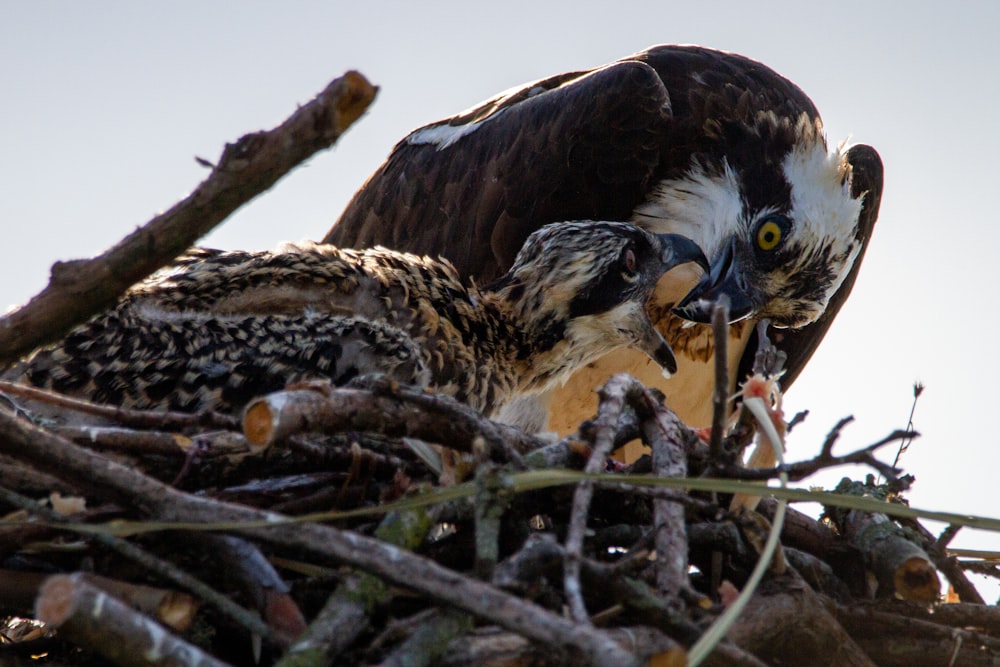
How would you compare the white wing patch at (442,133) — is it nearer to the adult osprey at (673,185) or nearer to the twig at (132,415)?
the adult osprey at (673,185)

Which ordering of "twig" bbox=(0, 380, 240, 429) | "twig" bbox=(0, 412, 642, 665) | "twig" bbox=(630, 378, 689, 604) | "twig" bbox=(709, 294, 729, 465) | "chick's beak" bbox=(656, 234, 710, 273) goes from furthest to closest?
"chick's beak" bbox=(656, 234, 710, 273) → "twig" bbox=(0, 380, 240, 429) → "twig" bbox=(709, 294, 729, 465) → "twig" bbox=(630, 378, 689, 604) → "twig" bbox=(0, 412, 642, 665)

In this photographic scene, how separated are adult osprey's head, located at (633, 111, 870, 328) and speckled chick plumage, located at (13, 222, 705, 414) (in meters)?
0.52

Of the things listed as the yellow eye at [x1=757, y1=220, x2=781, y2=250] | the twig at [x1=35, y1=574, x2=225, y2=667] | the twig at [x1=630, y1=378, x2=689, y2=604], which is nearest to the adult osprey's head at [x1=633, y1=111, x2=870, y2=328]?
the yellow eye at [x1=757, y1=220, x2=781, y2=250]

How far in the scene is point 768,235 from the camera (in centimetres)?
545

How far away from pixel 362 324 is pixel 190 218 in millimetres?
1317

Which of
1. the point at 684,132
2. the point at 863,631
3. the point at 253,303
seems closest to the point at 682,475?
the point at 863,631

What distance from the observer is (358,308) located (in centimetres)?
400

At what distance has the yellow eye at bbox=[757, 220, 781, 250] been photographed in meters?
5.44

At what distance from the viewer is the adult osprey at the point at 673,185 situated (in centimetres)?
530

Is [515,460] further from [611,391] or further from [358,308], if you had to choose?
[358,308]

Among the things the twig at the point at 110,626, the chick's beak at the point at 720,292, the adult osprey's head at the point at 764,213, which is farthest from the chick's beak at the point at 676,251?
the twig at the point at 110,626

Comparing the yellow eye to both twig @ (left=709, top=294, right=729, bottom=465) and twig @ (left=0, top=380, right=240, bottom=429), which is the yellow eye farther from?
twig @ (left=0, top=380, right=240, bottom=429)

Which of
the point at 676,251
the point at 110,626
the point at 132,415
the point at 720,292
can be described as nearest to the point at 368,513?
the point at 110,626

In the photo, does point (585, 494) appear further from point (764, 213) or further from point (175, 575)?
point (764, 213)
